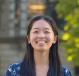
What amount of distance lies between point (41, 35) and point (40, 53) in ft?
0.45

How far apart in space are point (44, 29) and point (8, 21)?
678 inches

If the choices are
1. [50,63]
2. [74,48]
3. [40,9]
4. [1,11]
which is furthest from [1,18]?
[50,63]

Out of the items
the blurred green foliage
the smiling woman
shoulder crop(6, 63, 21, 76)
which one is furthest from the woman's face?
the blurred green foliage

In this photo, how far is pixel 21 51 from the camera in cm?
2003

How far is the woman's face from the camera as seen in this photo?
160 inches

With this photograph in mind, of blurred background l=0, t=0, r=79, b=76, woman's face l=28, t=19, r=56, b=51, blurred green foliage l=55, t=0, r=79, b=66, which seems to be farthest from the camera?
blurred background l=0, t=0, r=79, b=76

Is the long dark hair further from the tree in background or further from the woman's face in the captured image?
the tree in background

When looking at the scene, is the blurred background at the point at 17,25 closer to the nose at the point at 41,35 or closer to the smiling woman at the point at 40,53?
the smiling woman at the point at 40,53

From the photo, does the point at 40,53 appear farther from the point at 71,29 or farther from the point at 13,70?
the point at 71,29

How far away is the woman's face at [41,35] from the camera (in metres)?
4.07

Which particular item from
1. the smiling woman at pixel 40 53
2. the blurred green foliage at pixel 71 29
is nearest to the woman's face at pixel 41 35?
the smiling woman at pixel 40 53

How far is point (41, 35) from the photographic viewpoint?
4.08 meters

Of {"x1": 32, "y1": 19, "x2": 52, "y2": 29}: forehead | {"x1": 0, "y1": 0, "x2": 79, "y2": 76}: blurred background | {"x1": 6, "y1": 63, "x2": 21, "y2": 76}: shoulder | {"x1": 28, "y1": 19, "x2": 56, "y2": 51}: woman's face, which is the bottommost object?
{"x1": 0, "y1": 0, "x2": 79, "y2": 76}: blurred background

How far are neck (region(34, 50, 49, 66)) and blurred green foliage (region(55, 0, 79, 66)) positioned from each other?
23.5 feet
